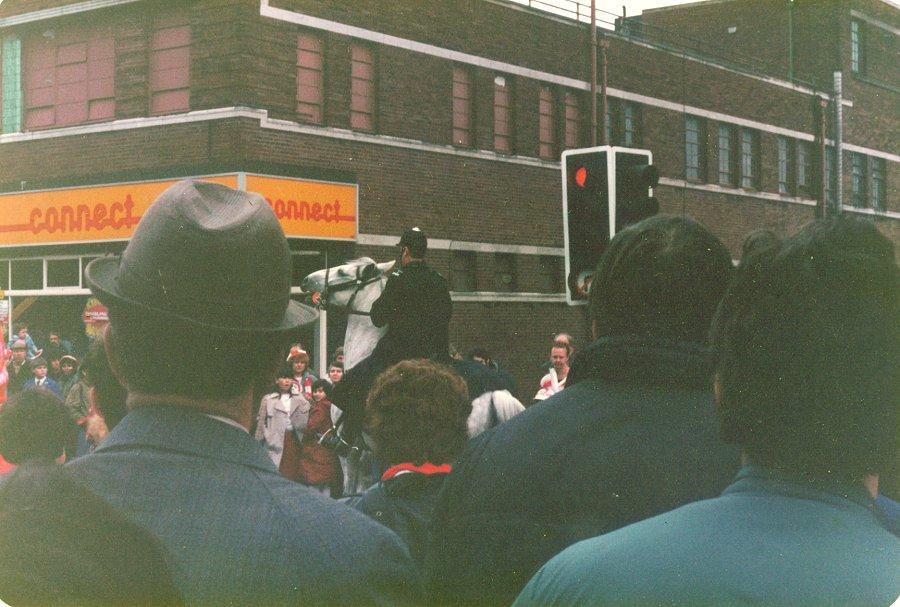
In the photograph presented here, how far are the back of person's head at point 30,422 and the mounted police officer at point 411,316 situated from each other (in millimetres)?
1610

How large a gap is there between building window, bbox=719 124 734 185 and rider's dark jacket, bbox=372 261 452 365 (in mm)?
29346

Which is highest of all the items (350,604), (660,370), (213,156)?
(213,156)

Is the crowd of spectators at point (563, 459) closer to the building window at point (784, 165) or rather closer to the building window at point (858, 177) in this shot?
the building window at point (784, 165)

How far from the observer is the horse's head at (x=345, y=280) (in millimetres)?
6219

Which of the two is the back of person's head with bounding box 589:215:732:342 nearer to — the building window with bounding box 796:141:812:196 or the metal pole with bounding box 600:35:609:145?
the metal pole with bounding box 600:35:609:145

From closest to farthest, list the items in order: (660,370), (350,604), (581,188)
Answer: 1. (350,604)
2. (660,370)
3. (581,188)

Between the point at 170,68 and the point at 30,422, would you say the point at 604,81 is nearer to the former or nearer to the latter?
the point at 170,68

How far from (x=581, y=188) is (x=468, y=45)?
62.9ft

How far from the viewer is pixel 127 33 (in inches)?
907

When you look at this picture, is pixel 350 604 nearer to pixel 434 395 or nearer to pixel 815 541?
pixel 815 541

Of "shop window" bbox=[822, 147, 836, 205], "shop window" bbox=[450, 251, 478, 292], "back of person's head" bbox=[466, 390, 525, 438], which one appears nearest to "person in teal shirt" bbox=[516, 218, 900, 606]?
"back of person's head" bbox=[466, 390, 525, 438]

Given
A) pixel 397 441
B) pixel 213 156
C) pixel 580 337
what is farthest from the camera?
pixel 580 337

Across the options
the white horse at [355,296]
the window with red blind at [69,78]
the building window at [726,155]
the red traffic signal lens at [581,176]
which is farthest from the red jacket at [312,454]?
the building window at [726,155]

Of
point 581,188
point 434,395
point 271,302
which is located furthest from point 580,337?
point 271,302
